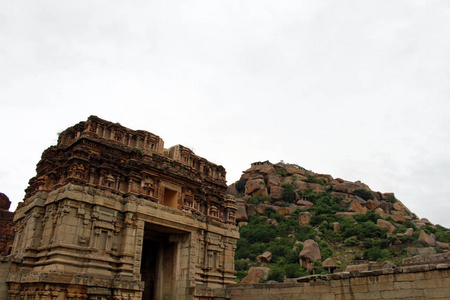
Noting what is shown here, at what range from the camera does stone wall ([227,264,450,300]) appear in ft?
34.3

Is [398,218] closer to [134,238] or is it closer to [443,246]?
[443,246]

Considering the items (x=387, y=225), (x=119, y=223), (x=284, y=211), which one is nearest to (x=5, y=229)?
(x=119, y=223)

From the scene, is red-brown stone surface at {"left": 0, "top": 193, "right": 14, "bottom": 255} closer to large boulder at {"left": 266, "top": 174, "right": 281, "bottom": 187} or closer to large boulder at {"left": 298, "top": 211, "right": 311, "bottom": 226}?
large boulder at {"left": 298, "top": 211, "right": 311, "bottom": 226}

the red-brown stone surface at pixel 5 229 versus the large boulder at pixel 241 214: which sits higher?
the large boulder at pixel 241 214

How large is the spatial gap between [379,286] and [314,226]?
50.1m

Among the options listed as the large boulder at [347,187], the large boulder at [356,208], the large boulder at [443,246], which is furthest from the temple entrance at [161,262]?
the large boulder at [347,187]

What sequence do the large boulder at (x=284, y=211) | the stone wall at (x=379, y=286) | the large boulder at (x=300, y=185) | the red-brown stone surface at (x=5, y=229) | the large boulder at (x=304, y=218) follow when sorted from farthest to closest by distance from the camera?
the large boulder at (x=300, y=185), the large boulder at (x=284, y=211), the large boulder at (x=304, y=218), the red-brown stone surface at (x=5, y=229), the stone wall at (x=379, y=286)

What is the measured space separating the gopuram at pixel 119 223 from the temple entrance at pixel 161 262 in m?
0.05

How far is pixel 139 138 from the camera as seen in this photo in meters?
18.7

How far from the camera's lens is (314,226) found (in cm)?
6019

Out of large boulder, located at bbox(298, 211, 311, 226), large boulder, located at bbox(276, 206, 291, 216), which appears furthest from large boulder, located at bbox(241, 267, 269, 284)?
large boulder, located at bbox(276, 206, 291, 216)

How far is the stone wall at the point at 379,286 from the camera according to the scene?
1047 cm

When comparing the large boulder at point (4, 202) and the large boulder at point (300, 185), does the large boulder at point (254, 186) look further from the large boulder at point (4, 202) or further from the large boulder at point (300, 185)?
the large boulder at point (4, 202)

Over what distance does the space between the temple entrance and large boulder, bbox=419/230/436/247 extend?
42.7 m
